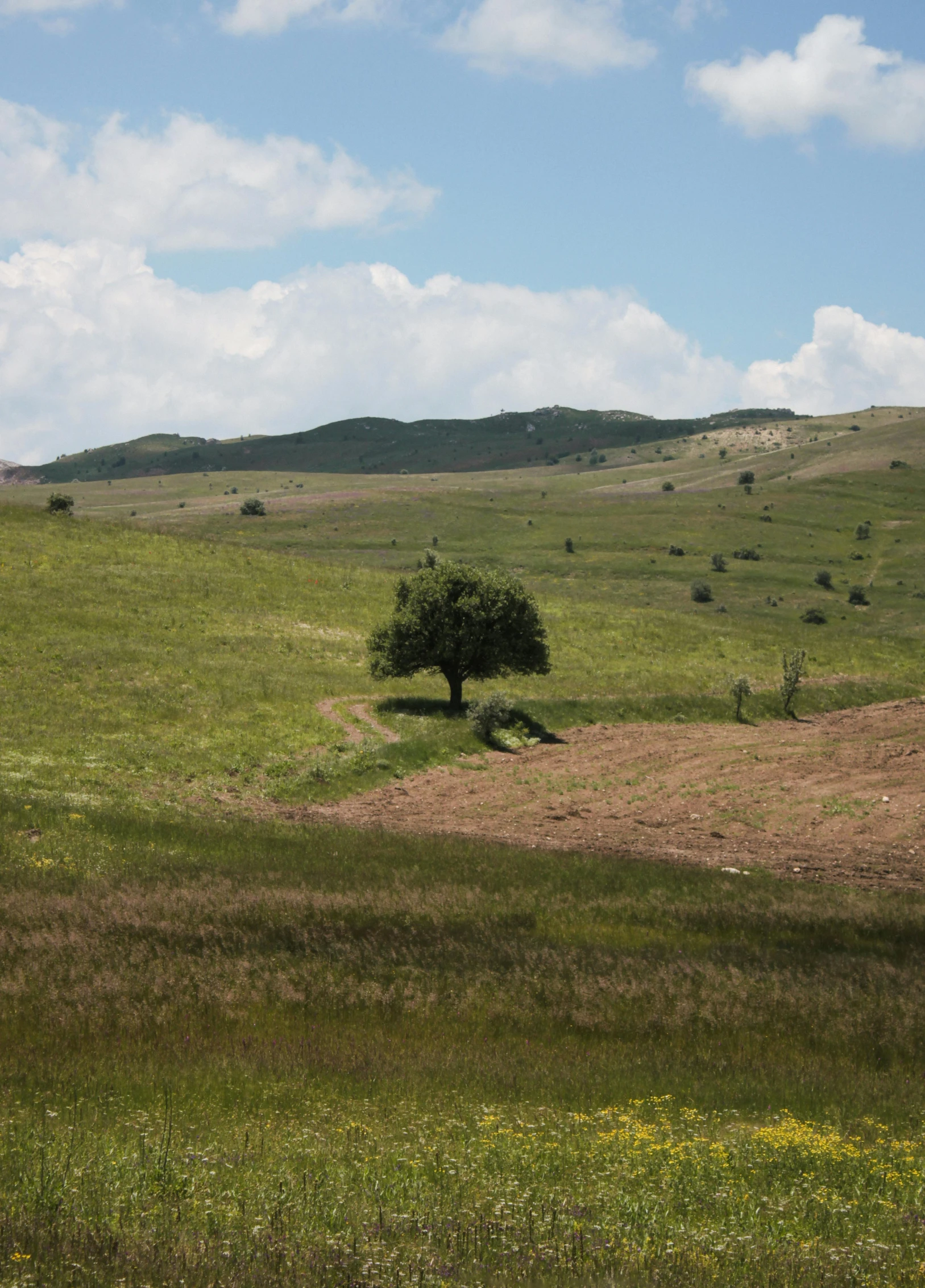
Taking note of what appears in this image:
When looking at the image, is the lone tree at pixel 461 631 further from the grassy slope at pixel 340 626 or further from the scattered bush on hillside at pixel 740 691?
the scattered bush on hillside at pixel 740 691

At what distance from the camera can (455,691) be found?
4875 centimetres

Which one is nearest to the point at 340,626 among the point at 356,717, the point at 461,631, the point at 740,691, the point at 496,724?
the point at 356,717

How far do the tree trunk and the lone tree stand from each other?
0.04 meters

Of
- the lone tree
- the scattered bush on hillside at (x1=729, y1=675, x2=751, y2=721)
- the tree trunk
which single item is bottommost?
the scattered bush on hillside at (x1=729, y1=675, x2=751, y2=721)

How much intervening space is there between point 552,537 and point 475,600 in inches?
2926

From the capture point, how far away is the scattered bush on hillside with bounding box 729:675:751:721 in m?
52.5

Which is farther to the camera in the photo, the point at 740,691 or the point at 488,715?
the point at 740,691

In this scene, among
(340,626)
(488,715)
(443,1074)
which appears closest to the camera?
(443,1074)

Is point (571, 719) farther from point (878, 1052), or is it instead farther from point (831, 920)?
point (878, 1052)

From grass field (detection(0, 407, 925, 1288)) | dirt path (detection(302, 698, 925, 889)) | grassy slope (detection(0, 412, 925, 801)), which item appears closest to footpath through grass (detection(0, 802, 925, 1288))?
grass field (detection(0, 407, 925, 1288))

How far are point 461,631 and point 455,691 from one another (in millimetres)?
3929

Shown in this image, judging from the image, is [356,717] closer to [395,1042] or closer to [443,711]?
[443,711]

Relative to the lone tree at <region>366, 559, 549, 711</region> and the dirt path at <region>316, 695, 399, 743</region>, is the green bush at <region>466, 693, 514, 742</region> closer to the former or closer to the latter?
the lone tree at <region>366, 559, 549, 711</region>

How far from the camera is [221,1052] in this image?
42.5 feet
